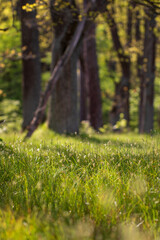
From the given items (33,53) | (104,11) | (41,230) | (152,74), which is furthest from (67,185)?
(152,74)

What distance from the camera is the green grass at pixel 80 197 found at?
2.62 meters

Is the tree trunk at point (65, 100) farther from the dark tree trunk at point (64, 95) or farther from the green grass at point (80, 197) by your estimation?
the green grass at point (80, 197)

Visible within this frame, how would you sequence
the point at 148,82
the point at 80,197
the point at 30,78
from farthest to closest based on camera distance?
the point at 148,82, the point at 30,78, the point at 80,197

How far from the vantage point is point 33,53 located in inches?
522

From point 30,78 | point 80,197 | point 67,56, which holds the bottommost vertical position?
point 80,197

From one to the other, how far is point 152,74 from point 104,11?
8.07m

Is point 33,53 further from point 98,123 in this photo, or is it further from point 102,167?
point 102,167

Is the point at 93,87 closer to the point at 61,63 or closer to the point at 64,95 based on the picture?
the point at 64,95

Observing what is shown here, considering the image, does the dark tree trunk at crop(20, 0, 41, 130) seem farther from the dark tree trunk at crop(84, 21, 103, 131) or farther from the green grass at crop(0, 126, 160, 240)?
the green grass at crop(0, 126, 160, 240)

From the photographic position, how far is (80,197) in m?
3.39

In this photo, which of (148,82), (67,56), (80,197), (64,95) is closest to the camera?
(80,197)

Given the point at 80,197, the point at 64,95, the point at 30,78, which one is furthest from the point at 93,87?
the point at 80,197

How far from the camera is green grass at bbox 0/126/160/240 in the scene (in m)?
2.62

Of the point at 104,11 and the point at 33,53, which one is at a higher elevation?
the point at 104,11
